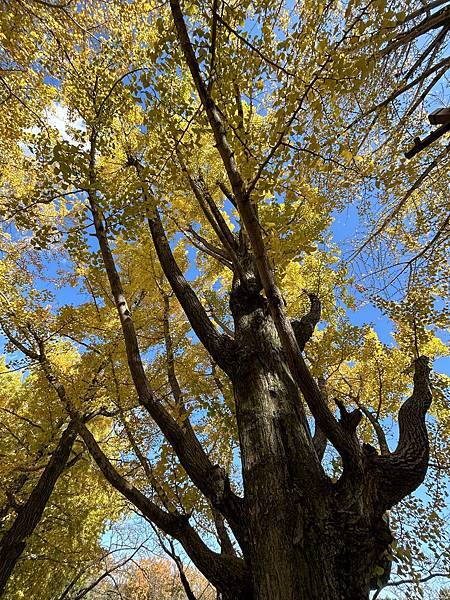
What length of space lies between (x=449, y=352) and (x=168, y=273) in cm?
551

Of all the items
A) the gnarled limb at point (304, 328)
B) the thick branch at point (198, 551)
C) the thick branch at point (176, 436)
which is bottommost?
the thick branch at point (198, 551)

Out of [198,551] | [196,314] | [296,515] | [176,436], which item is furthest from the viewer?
[196,314]

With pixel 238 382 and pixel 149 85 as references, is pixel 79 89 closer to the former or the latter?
pixel 149 85

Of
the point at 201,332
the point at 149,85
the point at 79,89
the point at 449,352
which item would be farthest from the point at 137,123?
the point at 449,352

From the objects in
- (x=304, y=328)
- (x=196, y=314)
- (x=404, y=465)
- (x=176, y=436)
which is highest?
(x=196, y=314)

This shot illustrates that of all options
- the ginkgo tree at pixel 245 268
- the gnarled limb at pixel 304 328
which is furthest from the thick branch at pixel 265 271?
the gnarled limb at pixel 304 328

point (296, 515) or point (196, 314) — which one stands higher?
point (196, 314)

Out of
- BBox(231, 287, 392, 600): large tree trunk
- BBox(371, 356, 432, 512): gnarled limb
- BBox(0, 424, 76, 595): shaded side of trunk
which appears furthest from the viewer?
BBox(0, 424, 76, 595): shaded side of trunk

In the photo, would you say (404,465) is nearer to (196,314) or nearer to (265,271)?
(265,271)

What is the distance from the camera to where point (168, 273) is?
3.69 m

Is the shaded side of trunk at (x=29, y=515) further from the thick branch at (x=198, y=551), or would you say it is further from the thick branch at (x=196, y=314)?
the thick branch at (x=198, y=551)

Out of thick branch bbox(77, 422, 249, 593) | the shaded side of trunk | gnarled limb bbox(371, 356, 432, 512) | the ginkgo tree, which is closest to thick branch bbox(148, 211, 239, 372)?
the ginkgo tree

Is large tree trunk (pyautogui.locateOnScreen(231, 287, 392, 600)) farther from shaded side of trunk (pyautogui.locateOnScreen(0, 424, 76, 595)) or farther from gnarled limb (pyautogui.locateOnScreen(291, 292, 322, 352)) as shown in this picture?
shaded side of trunk (pyautogui.locateOnScreen(0, 424, 76, 595))

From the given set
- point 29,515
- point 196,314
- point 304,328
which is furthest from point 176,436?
point 29,515
